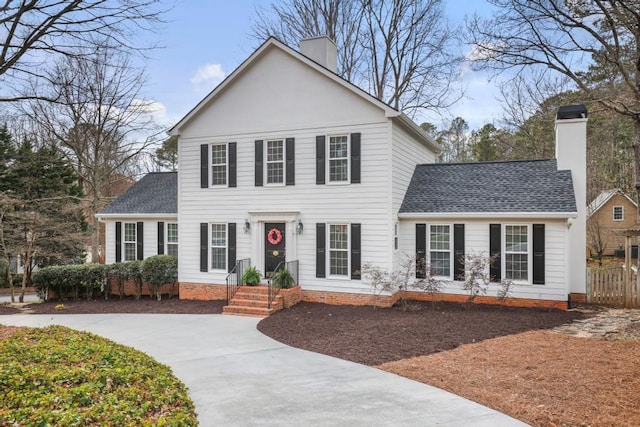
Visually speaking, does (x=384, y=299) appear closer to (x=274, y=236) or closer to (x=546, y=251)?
(x=274, y=236)

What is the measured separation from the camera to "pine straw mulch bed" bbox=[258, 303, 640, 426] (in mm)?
5656

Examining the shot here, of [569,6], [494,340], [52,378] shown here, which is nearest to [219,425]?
[52,378]

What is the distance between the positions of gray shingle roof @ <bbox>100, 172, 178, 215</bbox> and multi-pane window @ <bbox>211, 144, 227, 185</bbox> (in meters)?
2.80

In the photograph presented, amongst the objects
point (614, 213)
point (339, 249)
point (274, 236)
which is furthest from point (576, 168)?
point (614, 213)

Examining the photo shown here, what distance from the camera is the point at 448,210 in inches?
533

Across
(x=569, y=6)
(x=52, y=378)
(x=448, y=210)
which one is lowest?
(x=52, y=378)

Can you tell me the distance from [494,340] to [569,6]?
10.5 metres

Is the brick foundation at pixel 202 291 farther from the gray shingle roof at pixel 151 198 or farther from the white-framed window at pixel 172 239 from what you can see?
the gray shingle roof at pixel 151 198

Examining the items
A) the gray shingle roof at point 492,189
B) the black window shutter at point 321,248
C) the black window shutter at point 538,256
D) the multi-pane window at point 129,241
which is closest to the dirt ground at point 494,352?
the black window shutter at point 538,256

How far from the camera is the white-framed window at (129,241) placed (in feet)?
59.1

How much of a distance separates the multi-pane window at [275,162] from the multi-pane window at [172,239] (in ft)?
17.0

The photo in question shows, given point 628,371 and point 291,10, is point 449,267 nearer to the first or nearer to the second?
point 628,371

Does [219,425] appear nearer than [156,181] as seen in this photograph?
Yes

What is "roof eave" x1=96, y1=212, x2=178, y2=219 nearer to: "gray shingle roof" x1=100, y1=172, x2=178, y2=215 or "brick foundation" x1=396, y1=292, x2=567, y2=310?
"gray shingle roof" x1=100, y1=172, x2=178, y2=215
